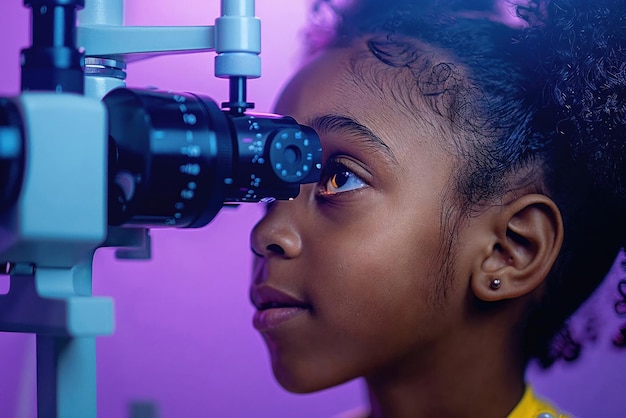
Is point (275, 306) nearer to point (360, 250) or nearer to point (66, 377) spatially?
point (360, 250)

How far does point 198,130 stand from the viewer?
2.12ft

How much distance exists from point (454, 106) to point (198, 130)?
1.20 ft

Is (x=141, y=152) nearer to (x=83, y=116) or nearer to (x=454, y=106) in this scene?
(x=83, y=116)

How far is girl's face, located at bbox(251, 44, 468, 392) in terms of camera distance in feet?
2.89

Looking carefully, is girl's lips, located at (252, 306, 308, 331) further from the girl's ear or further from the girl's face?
the girl's ear

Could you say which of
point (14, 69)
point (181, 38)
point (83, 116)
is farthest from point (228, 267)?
point (83, 116)

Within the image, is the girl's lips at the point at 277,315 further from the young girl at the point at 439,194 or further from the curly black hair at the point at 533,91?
the curly black hair at the point at 533,91

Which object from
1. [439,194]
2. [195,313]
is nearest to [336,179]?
[439,194]

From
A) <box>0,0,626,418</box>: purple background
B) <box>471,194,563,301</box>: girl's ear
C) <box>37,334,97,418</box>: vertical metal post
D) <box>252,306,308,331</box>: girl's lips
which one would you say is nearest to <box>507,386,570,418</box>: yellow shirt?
<box>471,194,563,301</box>: girl's ear

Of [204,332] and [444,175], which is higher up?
[444,175]

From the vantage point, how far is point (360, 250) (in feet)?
2.87

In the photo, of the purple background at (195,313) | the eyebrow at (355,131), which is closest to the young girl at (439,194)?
the eyebrow at (355,131)

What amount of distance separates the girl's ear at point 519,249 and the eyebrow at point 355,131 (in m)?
0.14

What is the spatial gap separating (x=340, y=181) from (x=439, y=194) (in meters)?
0.11
